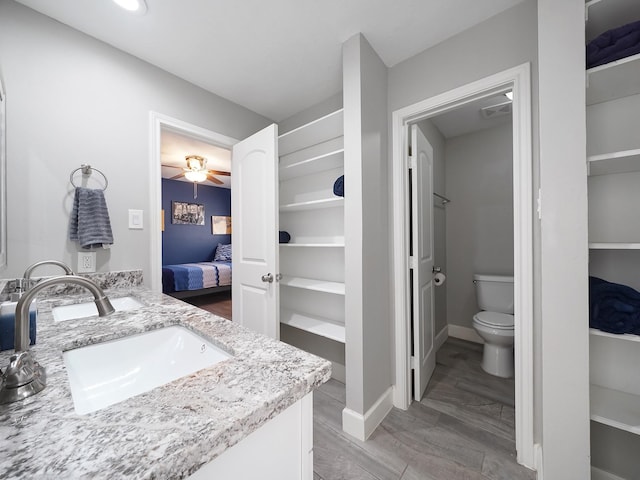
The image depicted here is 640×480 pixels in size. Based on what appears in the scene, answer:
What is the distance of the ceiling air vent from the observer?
7.23ft

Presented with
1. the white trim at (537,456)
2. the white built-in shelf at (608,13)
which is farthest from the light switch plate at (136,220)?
the white trim at (537,456)

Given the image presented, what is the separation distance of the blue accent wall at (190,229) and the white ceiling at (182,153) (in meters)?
0.49

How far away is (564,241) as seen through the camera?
39.8 inches

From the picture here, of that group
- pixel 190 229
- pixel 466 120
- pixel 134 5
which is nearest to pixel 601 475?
pixel 466 120

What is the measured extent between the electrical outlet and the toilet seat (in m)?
2.92

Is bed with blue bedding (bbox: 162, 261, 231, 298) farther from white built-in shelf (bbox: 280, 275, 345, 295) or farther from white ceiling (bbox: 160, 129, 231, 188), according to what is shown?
white built-in shelf (bbox: 280, 275, 345, 295)

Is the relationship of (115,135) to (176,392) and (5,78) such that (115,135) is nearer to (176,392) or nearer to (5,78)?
(5,78)

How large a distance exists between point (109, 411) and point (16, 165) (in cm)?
163

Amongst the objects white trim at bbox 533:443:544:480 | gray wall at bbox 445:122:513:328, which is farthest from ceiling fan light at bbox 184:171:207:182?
white trim at bbox 533:443:544:480

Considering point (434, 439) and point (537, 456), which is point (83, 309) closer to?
point (434, 439)

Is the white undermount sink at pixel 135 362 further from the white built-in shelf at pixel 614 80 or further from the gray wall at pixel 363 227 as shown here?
the white built-in shelf at pixel 614 80

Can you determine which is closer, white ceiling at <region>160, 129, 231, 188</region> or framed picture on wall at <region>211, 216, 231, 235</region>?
white ceiling at <region>160, 129, 231, 188</region>

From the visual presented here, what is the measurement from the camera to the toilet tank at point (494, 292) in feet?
7.98

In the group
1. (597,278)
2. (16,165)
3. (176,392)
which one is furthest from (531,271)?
(16,165)
